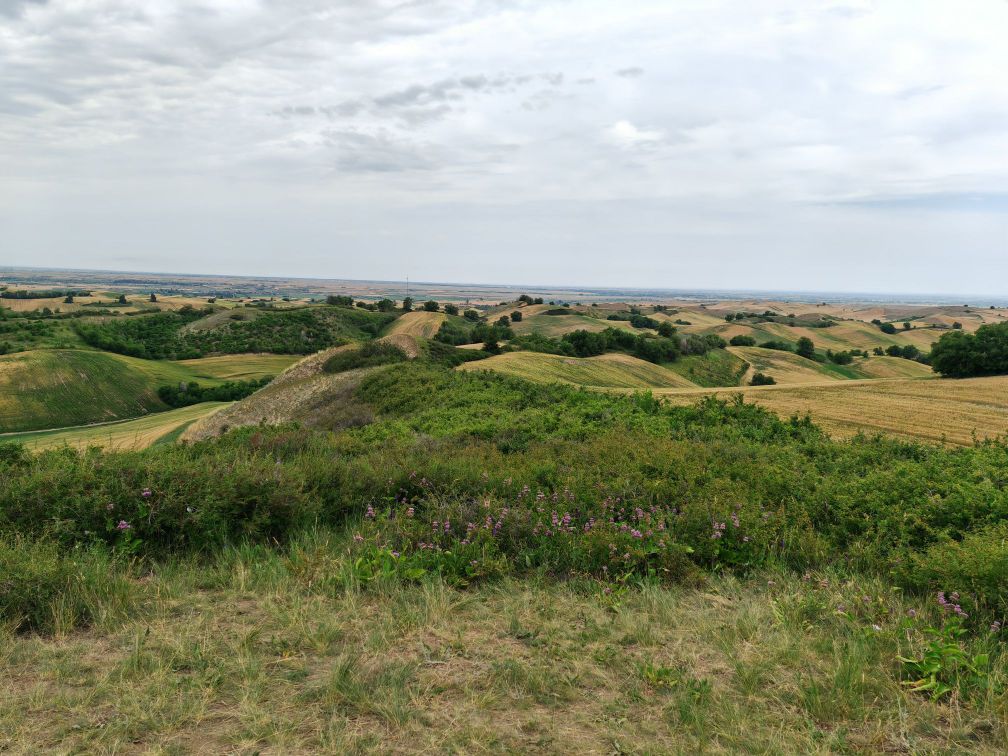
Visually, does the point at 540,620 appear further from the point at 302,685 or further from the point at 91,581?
the point at 91,581

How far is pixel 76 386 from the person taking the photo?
72625mm

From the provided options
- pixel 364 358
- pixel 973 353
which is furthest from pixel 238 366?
pixel 973 353

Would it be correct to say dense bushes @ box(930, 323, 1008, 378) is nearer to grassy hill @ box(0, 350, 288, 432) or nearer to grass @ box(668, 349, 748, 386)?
grass @ box(668, 349, 748, 386)

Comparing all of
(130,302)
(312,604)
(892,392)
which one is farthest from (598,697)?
(130,302)

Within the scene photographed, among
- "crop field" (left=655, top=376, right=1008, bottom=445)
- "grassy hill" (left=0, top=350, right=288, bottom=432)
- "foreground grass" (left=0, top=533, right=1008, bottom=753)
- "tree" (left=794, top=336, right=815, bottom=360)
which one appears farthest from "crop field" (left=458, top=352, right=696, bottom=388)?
"grassy hill" (left=0, top=350, right=288, bottom=432)

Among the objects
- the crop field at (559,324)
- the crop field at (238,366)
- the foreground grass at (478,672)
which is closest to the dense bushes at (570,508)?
the foreground grass at (478,672)

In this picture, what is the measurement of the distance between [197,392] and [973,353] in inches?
3225

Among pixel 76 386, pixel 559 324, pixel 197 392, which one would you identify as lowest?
pixel 197 392

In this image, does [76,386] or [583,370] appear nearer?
[583,370]

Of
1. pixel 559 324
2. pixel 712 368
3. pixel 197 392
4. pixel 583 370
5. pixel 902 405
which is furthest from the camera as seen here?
pixel 559 324

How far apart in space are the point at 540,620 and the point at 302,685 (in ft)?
5.89

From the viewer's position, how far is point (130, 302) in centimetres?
14675

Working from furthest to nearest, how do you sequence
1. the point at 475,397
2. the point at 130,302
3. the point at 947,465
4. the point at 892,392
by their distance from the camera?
the point at 130,302 < the point at 892,392 < the point at 475,397 < the point at 947,465

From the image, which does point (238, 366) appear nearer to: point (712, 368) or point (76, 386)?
point (76, 386)
